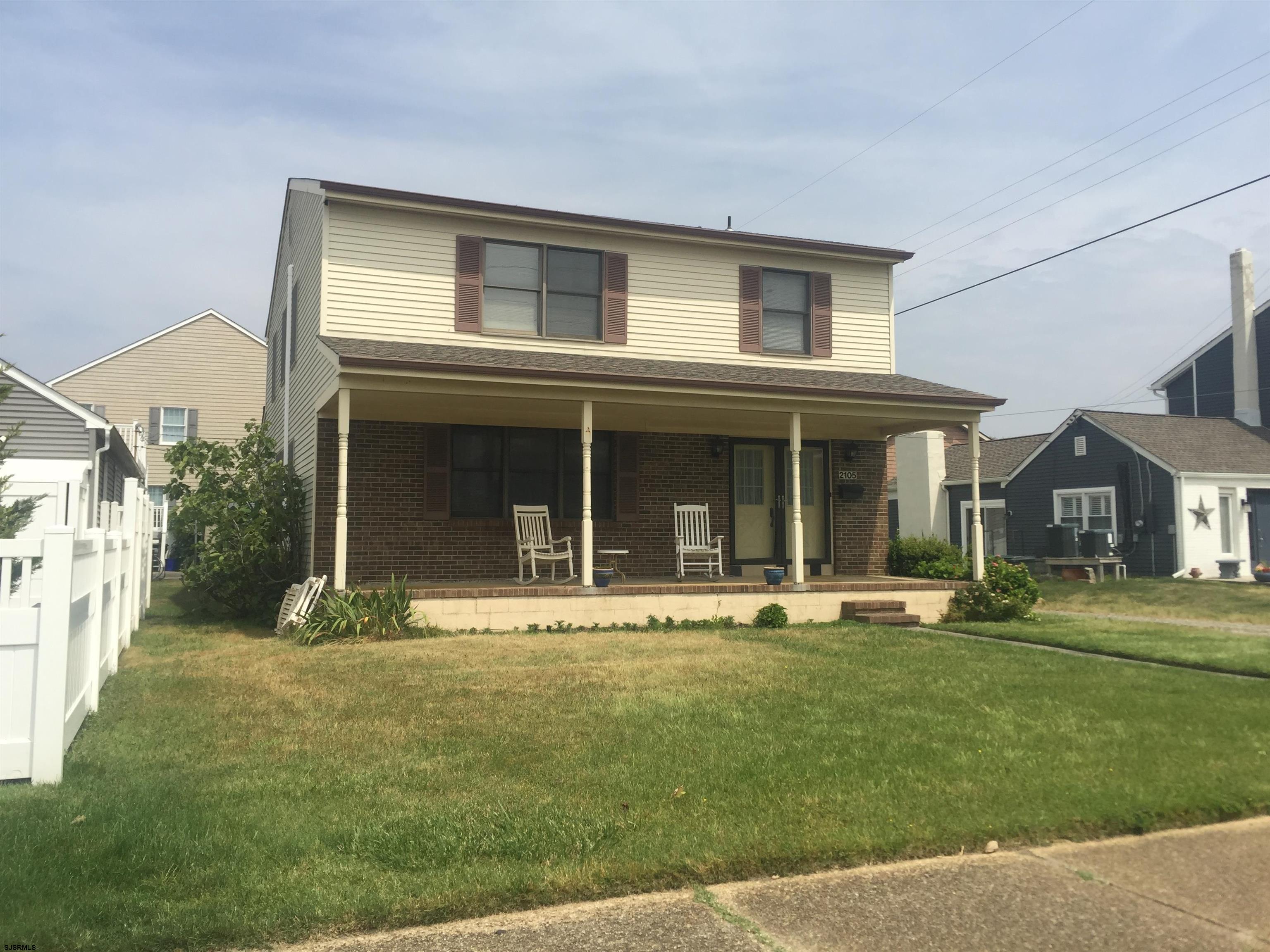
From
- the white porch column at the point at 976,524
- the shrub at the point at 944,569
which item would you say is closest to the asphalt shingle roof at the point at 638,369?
Answer: the white porch column at the point at 976,524

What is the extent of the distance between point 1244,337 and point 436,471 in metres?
24.7

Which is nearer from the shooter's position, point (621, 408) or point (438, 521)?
point (621, 408)

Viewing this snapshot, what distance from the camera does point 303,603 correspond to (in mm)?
11195

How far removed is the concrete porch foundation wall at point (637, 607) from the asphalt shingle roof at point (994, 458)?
15045mm

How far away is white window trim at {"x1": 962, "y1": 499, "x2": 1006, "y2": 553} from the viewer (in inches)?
1092

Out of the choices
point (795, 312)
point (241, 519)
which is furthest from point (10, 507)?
point (795, 312)

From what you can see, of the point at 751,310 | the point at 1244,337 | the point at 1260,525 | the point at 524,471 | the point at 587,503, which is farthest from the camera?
the point at 1244,337

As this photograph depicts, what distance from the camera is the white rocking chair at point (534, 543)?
41.0 ft

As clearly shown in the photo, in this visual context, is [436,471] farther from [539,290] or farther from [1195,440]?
[1195,440]

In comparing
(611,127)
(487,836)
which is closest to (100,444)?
(611,127)

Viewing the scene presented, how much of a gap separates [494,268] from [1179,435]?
60.2 ft

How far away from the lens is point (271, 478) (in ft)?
44.8

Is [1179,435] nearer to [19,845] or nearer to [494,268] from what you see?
[494,268]

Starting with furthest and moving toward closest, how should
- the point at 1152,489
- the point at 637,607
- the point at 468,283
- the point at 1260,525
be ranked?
the point at 1260,525
the point at 1152,489
the point at 468,283
the point at 637,607
